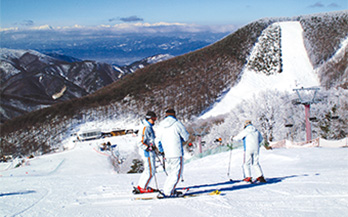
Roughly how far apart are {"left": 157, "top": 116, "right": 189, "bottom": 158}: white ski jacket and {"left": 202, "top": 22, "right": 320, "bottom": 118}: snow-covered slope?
68.1m

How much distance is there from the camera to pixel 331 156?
15141 mm

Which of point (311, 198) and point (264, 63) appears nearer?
point (311, 198)

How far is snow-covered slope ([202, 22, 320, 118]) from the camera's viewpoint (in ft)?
254

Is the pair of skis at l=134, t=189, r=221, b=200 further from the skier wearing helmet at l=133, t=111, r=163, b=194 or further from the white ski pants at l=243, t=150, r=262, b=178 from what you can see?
the white ski pants at l=243, t=150, r=262, b=178

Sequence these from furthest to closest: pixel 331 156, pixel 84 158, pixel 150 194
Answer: pixel 84 158 < pixel 331 156 < pixel 150 194

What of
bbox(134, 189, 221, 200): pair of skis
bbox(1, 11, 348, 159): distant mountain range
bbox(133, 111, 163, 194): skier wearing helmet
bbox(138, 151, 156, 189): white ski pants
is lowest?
bbox(1, 11, 348, 159): distant mountain range

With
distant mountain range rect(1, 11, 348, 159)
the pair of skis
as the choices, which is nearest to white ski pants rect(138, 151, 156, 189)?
the pair of skis

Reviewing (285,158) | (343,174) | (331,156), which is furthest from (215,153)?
(343,174)

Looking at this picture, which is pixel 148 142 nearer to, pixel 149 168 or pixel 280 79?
pixel 149 168

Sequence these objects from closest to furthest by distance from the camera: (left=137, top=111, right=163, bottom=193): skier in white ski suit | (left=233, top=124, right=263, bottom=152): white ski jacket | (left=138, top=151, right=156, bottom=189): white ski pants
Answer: (left=137, top=111, right=163, bottom=193): skier in white ski suit
(left=138, top=151, right=156, bottom=189): white ski pants
(left=233, top=124, right=263, bottom=152): white ski jacket

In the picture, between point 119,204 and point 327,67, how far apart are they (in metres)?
88.1

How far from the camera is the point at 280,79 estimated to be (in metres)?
83.8

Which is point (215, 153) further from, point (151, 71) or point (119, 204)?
point (151, 71)

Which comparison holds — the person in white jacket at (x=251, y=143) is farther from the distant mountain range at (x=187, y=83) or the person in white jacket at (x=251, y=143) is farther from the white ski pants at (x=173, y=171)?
the distant mountain range at (x=187, y=83)
